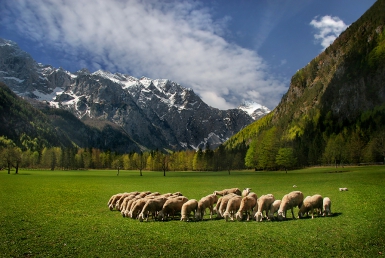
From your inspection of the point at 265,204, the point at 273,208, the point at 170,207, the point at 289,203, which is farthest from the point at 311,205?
the point at 170,207

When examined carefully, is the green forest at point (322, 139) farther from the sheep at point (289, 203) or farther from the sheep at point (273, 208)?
the sheep at point (273, 208)

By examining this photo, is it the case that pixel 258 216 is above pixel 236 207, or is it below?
below

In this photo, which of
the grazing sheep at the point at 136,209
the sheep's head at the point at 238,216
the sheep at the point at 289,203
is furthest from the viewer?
the grazing sheep at the point at 136,209

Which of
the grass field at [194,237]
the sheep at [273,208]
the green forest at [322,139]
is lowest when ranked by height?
the grass field at [194,237]

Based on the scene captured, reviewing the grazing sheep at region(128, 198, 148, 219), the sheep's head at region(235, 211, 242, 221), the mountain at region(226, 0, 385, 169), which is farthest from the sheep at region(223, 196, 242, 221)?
the mountain at region(226, 0, 385, 169)

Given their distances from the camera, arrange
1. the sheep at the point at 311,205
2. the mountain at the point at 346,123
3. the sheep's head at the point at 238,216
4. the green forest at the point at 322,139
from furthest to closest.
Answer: the green forest at the point at 322,139 < the mountain at the point at 346,123 < the sheep at the point at 311,205 < the sheep's head at the point at 238,216

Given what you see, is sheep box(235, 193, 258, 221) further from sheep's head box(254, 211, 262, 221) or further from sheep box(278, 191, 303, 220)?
sheep box(278, 191, 303, 220)

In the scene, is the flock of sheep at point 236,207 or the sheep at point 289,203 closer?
the sheep at point 289,203

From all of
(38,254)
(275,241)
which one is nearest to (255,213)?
(275,241)

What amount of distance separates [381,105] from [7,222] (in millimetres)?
183226

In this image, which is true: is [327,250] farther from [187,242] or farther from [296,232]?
[187,242]

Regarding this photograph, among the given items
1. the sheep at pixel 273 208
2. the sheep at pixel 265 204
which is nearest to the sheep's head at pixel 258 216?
the sheep at pixel 265 204

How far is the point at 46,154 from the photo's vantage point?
184 metres

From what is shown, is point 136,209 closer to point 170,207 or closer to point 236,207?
point 170,207
